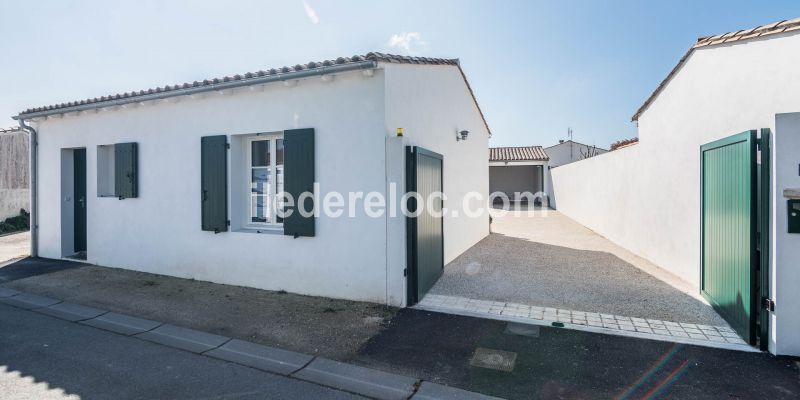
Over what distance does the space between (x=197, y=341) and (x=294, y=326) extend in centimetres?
107

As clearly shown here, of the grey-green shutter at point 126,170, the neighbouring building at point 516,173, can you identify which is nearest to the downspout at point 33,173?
the grey-green shutter at point 126,170

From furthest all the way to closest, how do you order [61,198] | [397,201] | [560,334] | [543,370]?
[61,198], [397,201], [560,334], [543,370]

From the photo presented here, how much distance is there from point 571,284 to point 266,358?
16.2ft

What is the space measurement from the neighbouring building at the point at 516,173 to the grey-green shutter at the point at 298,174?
71.9ft

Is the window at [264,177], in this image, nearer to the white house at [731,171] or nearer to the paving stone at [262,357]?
the paving stone at [262,357]

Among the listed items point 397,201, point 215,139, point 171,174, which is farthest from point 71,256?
point 397,201

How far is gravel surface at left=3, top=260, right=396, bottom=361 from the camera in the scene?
429 centimetres

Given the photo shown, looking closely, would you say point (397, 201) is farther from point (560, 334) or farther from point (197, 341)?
point (197, 341)

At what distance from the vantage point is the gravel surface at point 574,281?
16.7 feet

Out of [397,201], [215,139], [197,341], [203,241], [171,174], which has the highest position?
[215,139]

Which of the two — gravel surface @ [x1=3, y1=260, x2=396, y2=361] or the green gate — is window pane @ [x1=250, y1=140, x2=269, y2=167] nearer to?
gravel surface @ [x1=3, y1=260, x2=396, y2=361]

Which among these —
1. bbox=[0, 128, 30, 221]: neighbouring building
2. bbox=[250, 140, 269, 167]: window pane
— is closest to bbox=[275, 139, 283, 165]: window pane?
bbox=[250, 140, 269, 167]: window pane

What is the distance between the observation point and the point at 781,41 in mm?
4508

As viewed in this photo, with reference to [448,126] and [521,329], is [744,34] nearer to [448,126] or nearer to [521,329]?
[448,126]
